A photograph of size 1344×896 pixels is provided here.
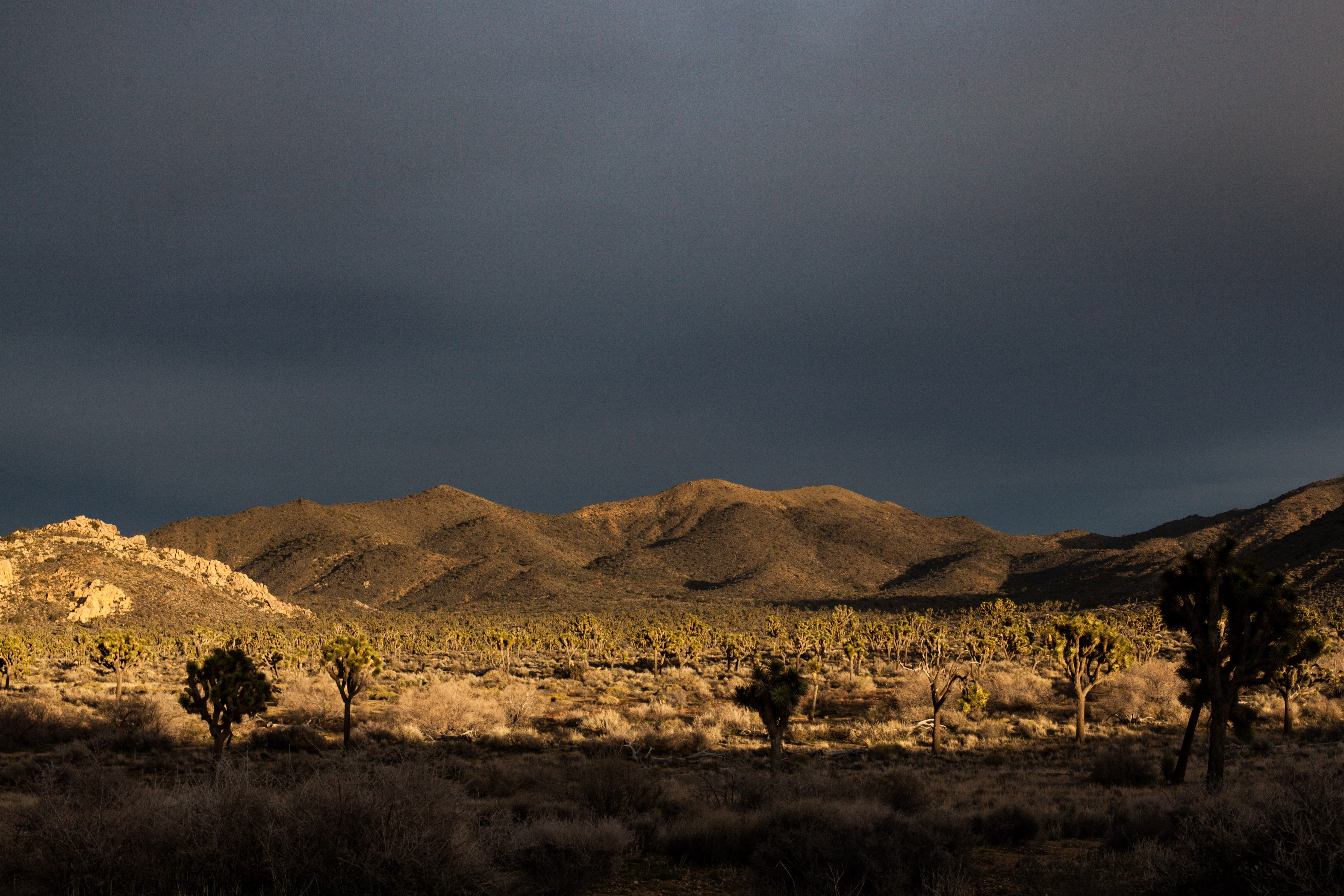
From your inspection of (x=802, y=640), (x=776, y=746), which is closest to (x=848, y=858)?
(x=776, y=746)

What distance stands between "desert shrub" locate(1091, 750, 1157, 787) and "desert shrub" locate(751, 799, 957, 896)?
581 inches

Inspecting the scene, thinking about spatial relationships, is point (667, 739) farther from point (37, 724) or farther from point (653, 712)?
point (37, 724)

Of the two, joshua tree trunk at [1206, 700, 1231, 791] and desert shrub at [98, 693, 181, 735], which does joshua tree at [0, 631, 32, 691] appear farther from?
joshua tree trunk at [1206, 700, 1231, 791]

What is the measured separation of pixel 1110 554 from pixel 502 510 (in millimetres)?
128467

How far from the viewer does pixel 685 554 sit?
565 ft

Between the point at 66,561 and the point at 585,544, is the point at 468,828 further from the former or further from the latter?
the point at 585,544

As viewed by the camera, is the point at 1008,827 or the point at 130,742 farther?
the point at 130,742

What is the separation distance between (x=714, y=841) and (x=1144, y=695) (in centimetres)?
3675

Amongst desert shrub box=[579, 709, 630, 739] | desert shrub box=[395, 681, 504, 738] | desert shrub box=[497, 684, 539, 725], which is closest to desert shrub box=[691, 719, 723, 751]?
desert shrub box=[579, 709, 630, 739]

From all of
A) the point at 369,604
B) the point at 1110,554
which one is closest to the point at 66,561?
the point at 369,604

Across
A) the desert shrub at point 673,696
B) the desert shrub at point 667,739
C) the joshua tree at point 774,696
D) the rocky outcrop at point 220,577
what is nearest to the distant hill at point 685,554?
the rocky outcrop at point 220,577

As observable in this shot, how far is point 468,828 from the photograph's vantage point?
31.5 ft

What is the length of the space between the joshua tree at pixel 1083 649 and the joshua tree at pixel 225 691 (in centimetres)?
3043

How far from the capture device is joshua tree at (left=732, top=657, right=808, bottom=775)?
2427 centimetres
